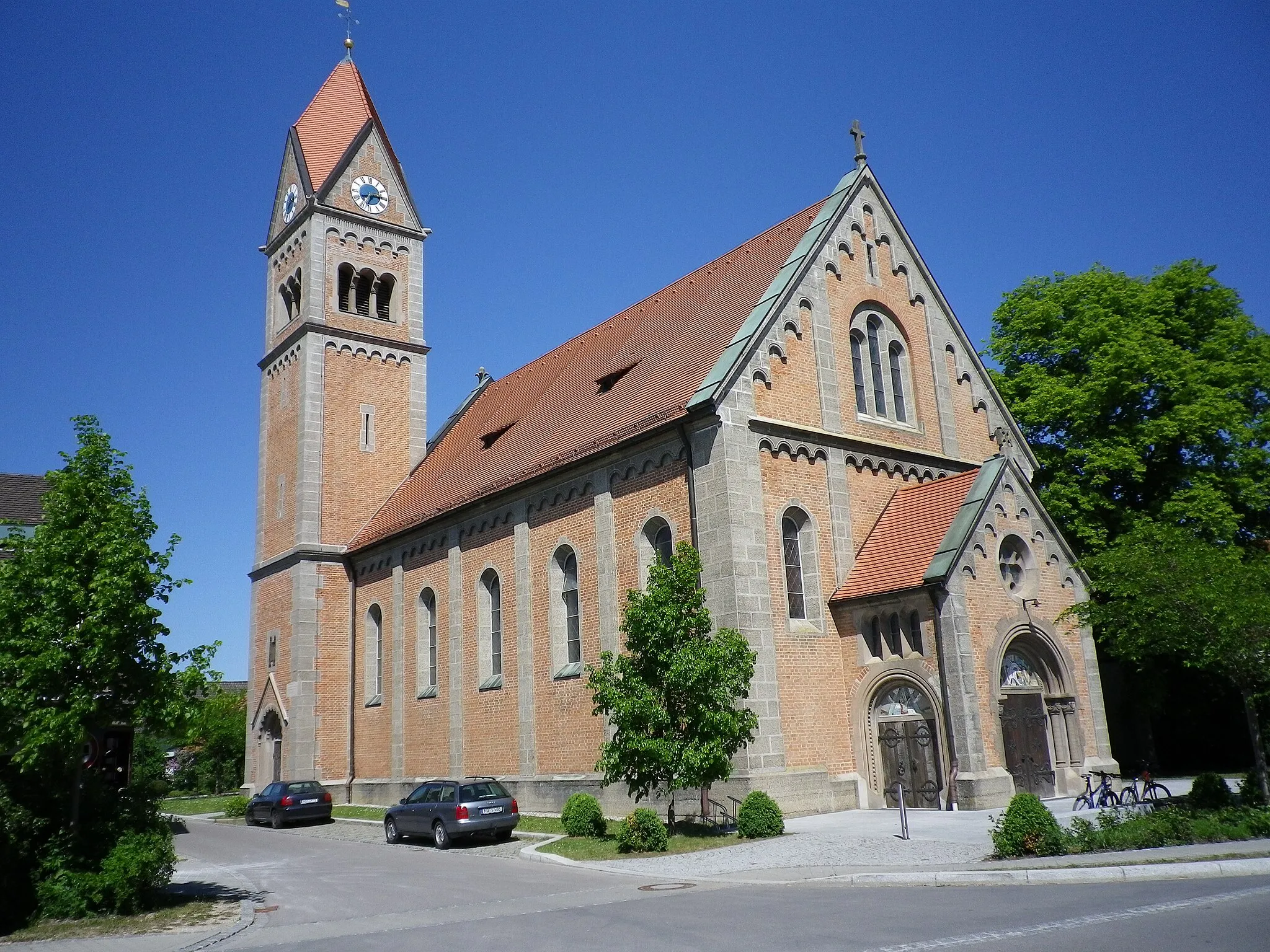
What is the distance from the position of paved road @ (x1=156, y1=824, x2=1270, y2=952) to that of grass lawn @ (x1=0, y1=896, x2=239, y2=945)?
0.79 meters

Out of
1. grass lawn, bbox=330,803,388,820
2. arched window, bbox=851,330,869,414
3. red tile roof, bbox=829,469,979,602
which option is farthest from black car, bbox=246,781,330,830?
arched window, bbox=851,330,869,414

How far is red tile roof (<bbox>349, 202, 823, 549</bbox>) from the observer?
25812 mm

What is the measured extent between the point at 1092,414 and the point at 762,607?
1546 centimetres

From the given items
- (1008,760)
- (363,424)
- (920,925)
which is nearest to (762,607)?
(1008,760)

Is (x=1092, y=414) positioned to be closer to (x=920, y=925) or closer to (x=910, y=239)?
(x=910, y=239)

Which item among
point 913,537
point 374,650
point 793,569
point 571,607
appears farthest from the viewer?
point 374,650

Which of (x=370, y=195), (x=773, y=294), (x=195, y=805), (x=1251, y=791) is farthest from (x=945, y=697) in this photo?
(x=195, y=805)

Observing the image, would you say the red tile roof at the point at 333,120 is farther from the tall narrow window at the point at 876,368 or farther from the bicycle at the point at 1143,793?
the bicycle at the point at 1143,793

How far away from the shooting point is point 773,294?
2455cm

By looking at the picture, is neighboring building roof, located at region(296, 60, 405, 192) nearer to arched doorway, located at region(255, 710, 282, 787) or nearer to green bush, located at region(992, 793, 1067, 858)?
arched doorway, located at region(255, 710, 282, 787)

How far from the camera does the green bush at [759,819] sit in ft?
61.6

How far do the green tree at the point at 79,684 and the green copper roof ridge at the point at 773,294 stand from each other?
38.2 feet

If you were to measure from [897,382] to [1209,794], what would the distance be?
12.7 metres

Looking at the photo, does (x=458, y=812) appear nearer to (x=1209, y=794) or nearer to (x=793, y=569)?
(x=793, y=569)
